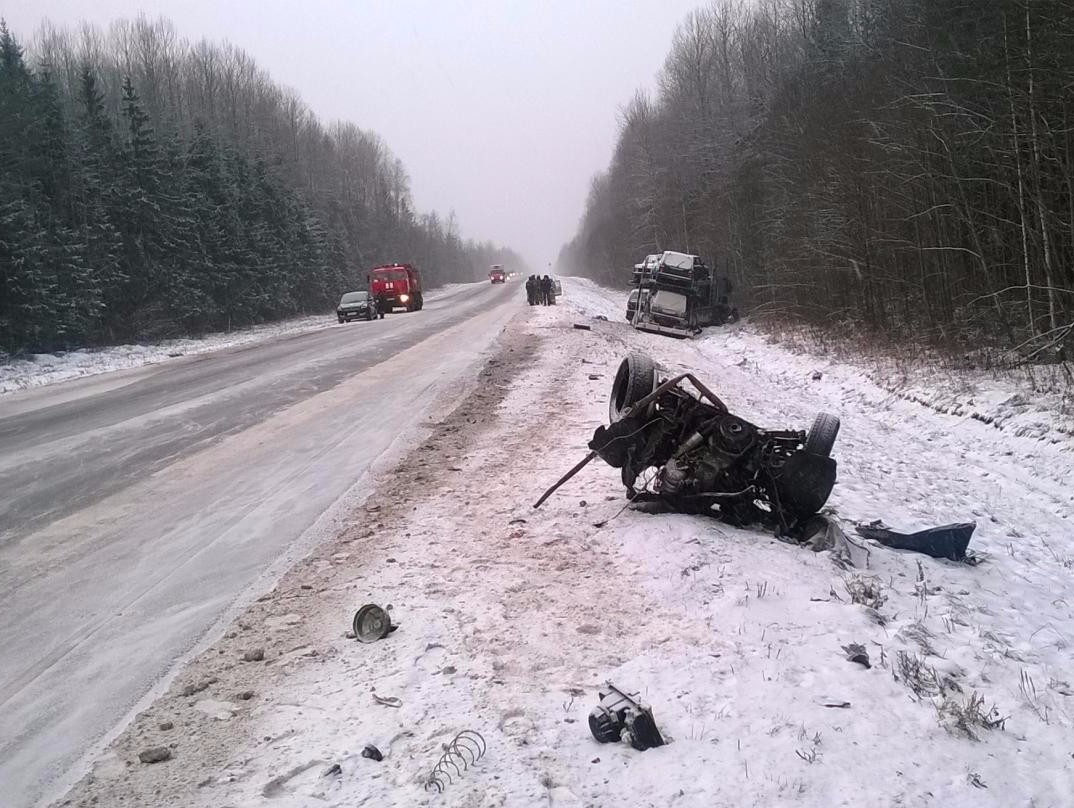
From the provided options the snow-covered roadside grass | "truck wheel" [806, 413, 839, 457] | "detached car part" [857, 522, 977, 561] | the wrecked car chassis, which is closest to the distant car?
the snow-covered roadside grass

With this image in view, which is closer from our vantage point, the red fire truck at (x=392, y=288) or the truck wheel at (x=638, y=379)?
the truck wheel at (x=638, y=379)

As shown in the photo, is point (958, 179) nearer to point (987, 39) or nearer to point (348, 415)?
point (987, 39)

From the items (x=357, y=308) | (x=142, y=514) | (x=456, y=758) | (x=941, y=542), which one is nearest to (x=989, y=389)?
(x=941, y=542)

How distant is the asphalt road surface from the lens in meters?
4.01

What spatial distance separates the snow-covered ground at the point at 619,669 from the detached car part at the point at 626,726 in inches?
2.3

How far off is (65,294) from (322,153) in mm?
67741

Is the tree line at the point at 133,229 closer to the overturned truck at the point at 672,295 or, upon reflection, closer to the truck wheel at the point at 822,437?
the overturned truck at the point at 672,295

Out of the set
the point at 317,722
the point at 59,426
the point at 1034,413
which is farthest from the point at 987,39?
the point at 59,426

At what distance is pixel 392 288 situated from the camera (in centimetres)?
4050

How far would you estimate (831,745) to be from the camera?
3219 millimetres

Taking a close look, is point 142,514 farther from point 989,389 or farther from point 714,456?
point 989,389

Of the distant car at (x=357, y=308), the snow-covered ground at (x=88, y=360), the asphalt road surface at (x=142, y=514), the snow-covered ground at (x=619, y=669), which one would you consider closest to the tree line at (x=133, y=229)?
the snow-covered ground at (x=88, y=360)

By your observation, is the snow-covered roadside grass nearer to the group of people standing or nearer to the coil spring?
the coil spring

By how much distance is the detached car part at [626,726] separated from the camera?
10.5ft
